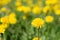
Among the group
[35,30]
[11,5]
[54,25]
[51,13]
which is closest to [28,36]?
[35,30]

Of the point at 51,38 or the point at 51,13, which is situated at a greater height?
the point at 51,13

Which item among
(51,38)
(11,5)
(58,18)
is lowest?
(51,38)

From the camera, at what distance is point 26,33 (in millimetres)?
3115

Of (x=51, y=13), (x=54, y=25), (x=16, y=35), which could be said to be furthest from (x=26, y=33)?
(x=51, y=13)

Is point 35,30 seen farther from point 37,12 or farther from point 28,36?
point 37,12

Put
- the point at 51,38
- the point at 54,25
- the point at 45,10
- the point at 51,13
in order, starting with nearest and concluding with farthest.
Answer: the point at 51,38
the point at 54,25
the point at 45,10
the point at 51,13

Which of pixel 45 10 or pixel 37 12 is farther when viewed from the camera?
pixel 37 12

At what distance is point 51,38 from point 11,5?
211 centimetres

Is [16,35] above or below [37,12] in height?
below

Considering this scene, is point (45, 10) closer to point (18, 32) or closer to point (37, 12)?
point (37, 12)

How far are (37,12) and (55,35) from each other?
41.8 inches

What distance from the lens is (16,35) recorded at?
3102mm

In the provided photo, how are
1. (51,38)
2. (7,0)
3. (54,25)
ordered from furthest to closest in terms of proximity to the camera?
1. (7,0)
2. (54,25)
3. (51,38)

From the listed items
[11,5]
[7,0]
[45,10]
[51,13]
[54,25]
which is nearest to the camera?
[54,25]
